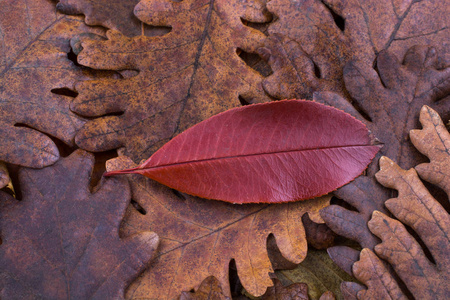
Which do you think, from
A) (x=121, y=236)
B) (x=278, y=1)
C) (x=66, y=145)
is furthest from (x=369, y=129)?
(x=66, y=145)

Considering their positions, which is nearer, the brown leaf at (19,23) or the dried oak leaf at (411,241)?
the dried oak leaf at (411,241)

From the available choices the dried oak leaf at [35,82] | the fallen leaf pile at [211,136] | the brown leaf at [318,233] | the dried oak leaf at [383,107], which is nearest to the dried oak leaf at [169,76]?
the fallen leaf pile at [211,136]

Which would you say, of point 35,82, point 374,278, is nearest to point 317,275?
point 374,278

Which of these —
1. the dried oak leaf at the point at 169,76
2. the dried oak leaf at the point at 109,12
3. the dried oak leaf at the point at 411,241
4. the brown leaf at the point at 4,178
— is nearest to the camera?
the dried oak leaf at the point at 411,241

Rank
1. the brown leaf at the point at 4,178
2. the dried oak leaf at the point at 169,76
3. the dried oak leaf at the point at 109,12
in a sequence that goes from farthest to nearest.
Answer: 1. the dried oak leaf at the point at 109,12
2. the dried oak leaf at the point at 169,76
3. the brown leaf at the point at 4,178

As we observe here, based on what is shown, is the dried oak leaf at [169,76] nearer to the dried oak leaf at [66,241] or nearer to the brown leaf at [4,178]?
the dried oak leaf at [66,241]

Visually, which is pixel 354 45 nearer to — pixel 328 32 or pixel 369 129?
pixel 328 32

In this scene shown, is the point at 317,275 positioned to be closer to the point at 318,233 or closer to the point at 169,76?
the point at 318,233

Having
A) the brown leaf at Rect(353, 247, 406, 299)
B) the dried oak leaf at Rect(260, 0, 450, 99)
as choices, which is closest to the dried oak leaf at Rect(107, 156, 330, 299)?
the brown leaf at Rect(353, 247, 406, 299)
